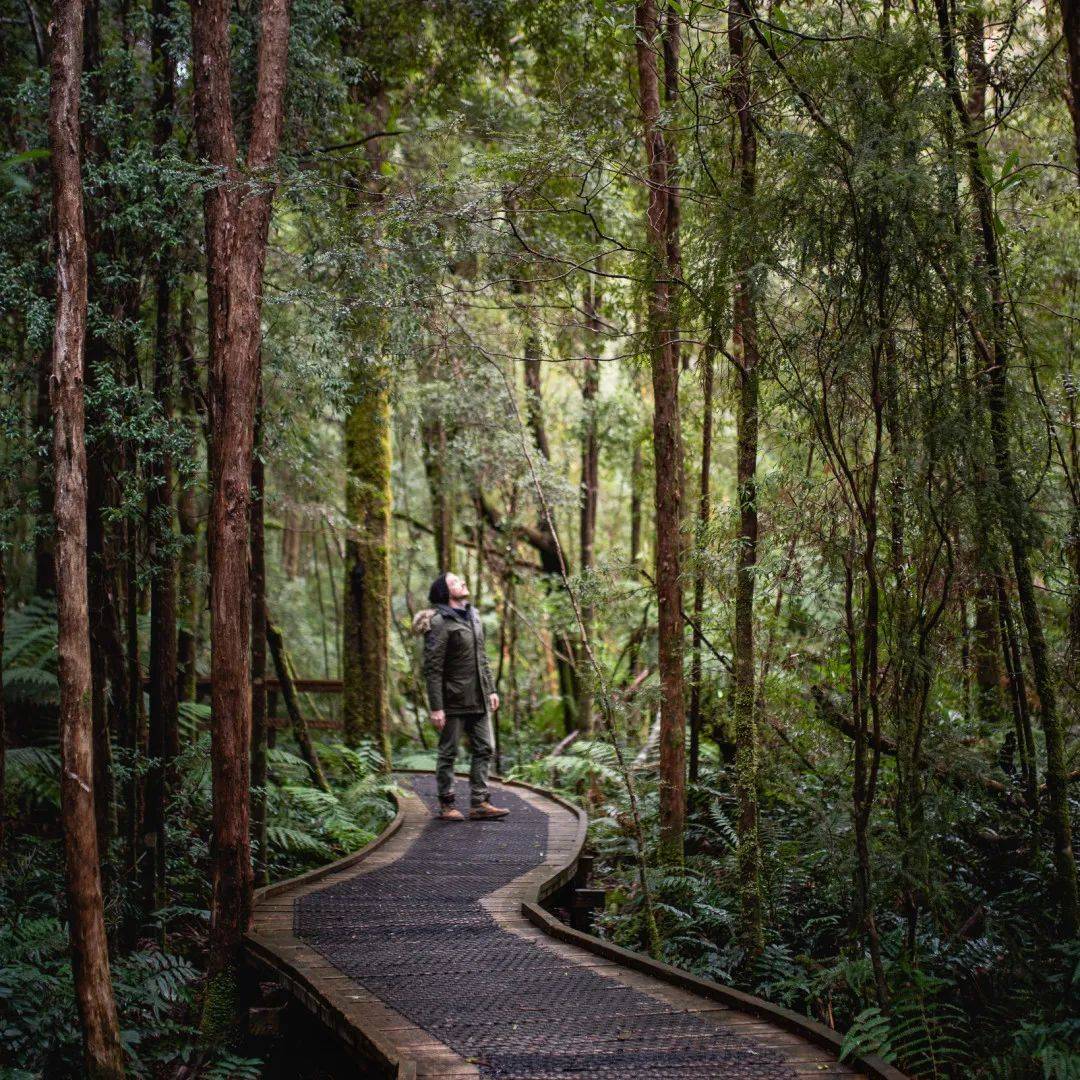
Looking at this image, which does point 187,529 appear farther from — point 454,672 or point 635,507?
point 635,507

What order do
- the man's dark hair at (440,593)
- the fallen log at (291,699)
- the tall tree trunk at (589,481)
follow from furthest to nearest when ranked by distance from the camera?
1. the tall tree trunk at (589,481)
2. the fallen log at (291,699)
3. the man's dark hair at (440,593)

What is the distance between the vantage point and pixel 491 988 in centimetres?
508

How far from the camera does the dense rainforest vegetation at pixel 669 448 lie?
15.5 ft

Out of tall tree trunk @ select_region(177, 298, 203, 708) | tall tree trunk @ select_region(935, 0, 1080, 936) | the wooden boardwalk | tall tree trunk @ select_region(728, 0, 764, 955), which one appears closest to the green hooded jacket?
the wooden boardwalk

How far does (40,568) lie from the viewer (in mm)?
12164

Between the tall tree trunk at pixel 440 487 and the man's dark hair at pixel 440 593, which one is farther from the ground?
the tall tree trunk at pixel 440 487

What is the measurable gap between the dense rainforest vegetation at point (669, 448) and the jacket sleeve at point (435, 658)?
1753 millimetres

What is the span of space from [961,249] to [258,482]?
219 inches

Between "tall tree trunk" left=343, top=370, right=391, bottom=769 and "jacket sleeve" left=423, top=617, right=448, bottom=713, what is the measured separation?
3751 millimetres

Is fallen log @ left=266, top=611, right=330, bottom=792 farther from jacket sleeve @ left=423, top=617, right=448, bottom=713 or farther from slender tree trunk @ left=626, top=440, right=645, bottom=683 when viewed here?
slender tree trunk @ left=626, top=440, right=645, bottom=683

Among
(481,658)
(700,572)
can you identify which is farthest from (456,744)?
(700,572)

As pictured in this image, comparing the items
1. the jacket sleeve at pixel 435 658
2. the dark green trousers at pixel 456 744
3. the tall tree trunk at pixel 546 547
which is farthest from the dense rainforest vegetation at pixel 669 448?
the tall tree trunk at pixel 546 547

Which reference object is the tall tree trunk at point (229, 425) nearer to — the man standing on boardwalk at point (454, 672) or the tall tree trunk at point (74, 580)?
the tall tree trunk at point (74, 580)

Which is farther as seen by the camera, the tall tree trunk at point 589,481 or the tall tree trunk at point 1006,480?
the tall tree trunk at point 589,481
